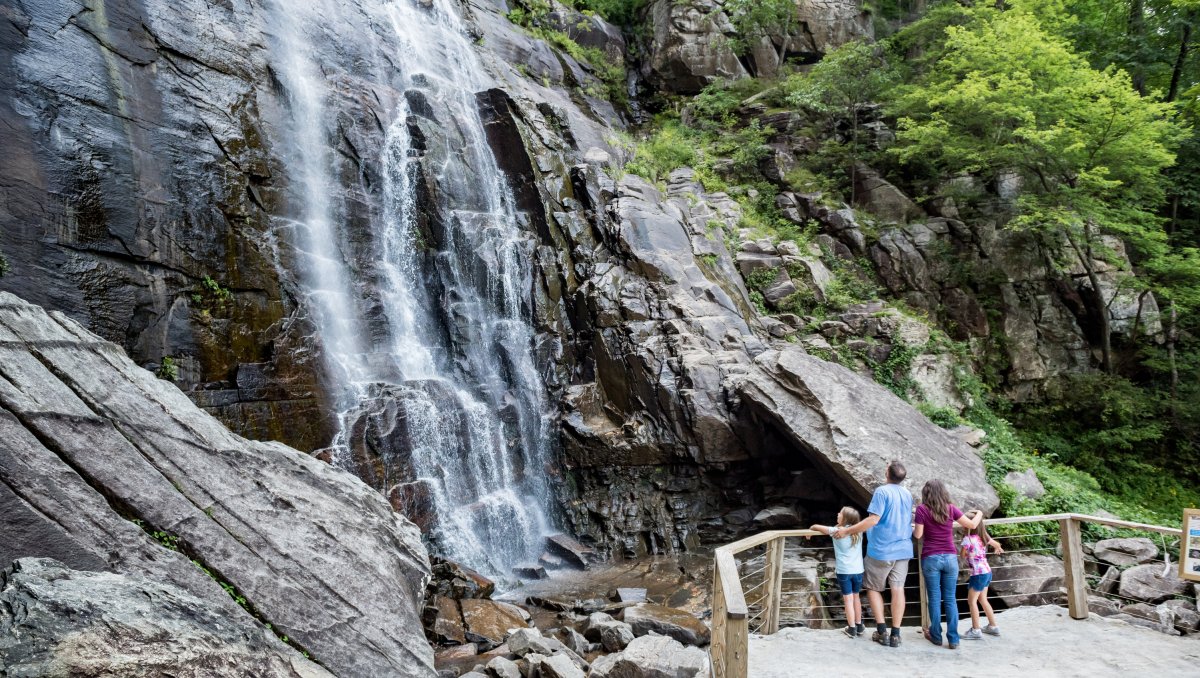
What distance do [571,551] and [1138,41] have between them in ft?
77.6

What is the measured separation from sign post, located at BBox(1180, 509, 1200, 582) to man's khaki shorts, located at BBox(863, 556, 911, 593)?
7.38 feet

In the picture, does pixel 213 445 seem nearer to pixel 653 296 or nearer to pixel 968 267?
pixel 653 296

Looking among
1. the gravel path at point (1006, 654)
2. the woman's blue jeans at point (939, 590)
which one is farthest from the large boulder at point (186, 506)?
the woman's blue jeans at point (939, 590)

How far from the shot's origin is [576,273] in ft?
53.7

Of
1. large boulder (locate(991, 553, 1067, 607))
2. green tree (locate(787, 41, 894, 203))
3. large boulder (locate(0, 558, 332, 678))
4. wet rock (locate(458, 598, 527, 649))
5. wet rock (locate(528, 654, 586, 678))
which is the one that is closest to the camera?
large boulder (locate(0, 558, 332, 678))

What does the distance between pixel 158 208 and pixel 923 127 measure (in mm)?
18508

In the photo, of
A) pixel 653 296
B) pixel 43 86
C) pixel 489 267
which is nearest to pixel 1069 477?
pixel 653 296

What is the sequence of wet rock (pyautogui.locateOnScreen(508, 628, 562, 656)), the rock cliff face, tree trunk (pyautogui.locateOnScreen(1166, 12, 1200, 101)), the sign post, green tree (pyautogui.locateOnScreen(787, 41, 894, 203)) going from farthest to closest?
green tree (pyautogui.locateOnScreen(787, 41, 894, 203)) < tree trunk (pyautogui.locateOnScreen(1166, 12, 1200, 101)) < the rock cliff face < wet rock (pyautogui.locateOnScreen(508, 628, 562, 656)) < the sign post

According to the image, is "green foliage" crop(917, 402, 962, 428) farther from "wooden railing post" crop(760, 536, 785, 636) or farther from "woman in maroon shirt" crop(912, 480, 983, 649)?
"wooden railing post" crop(760, 536, 785, 636)

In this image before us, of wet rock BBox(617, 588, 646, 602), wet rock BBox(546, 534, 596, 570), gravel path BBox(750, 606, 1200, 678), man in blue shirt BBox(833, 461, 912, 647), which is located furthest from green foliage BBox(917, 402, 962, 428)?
man in blue shirt BBox(833, 461, 912, 647)

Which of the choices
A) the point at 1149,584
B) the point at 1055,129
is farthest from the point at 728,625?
the point at 1055,129

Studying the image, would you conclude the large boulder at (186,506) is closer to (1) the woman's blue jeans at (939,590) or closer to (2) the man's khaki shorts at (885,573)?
(2) the man's khaki shorts at (885,573)

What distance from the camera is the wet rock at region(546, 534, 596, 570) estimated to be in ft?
42.4

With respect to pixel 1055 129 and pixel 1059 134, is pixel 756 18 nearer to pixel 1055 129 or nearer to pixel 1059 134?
pixel 1059 134
